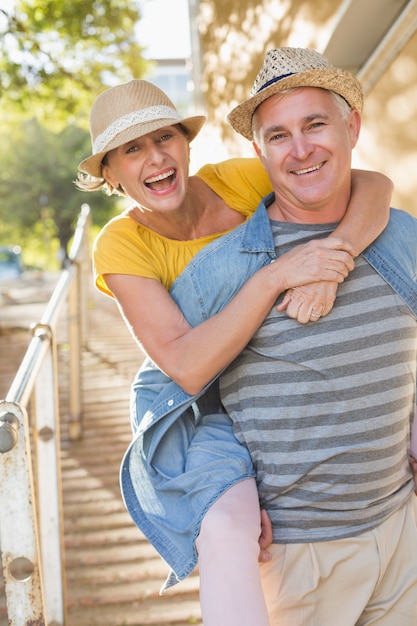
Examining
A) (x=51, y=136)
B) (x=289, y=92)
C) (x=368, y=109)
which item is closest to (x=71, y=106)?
(x=368, y=109)

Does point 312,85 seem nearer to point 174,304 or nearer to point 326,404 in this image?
point 174,304

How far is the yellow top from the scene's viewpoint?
2143 mm

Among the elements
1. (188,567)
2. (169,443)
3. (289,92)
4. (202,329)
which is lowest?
(188,567)

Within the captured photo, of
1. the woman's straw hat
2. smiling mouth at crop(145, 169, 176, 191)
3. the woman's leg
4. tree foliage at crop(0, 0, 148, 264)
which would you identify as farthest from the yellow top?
tree foliage at crop(0, 0, 148, 264)

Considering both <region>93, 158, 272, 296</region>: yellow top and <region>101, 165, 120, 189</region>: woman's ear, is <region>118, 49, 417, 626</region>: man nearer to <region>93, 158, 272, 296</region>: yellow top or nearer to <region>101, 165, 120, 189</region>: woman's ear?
<region>93, 158, 272, 296</region>: yellow top

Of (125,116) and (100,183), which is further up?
(125,116)

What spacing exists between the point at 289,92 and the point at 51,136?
31.2 m

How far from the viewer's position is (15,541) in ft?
6.44

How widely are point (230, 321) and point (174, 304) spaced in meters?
0.24

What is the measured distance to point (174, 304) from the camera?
6.67 feet

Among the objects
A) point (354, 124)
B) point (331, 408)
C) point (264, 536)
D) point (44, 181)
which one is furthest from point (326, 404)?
point (44, 181)

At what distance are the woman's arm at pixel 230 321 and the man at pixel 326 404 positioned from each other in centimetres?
9

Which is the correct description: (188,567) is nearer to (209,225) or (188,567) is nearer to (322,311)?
(322,311)

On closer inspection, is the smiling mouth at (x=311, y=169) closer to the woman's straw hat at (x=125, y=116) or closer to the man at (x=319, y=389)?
the man at (x=319, y=389)
